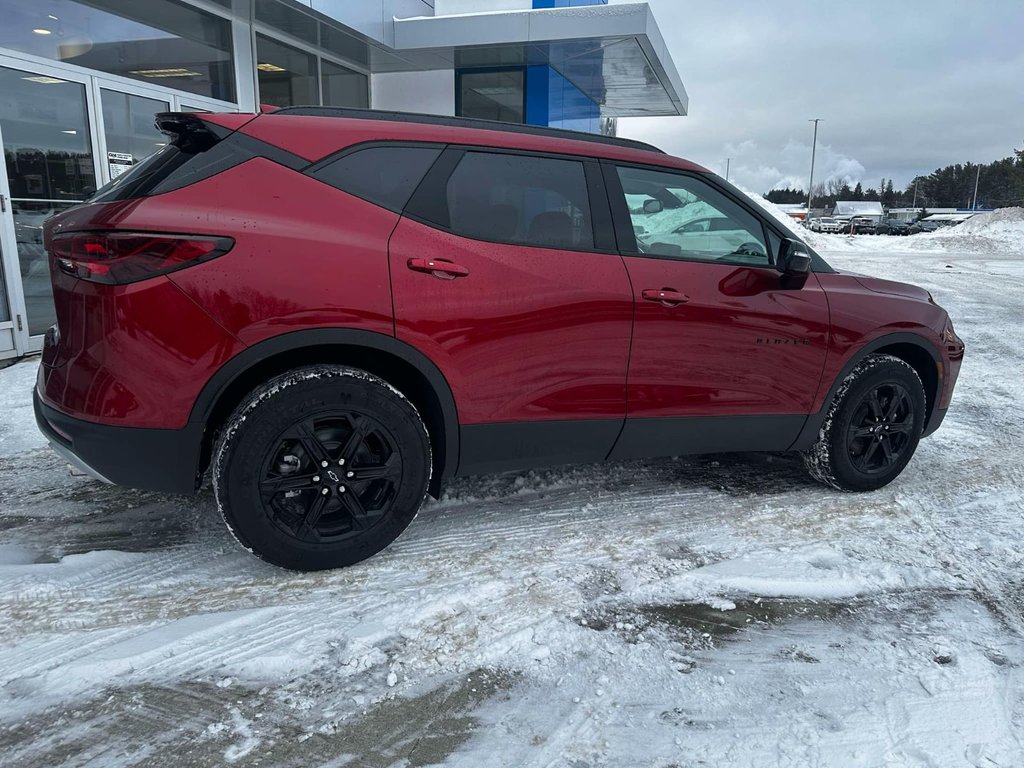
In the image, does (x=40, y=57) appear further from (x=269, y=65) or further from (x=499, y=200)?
(x=499, y=200)

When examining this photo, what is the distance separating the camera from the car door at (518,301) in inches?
111

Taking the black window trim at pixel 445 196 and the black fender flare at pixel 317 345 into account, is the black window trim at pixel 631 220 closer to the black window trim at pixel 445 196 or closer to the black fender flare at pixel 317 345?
the black window trim at pixel 445 196

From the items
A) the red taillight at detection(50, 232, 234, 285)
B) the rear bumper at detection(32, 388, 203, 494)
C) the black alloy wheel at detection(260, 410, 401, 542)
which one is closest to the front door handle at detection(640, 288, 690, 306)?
the black alloy wheel at detection(260, 410, 401, 542)

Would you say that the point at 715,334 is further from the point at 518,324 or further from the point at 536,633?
the point at 536,633

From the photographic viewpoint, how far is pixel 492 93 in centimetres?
1233

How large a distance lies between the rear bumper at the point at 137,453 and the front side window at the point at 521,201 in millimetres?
1344

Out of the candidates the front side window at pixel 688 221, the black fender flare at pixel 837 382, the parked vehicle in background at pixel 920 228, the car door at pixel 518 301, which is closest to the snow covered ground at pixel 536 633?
the black fender flare at pixel 837 382

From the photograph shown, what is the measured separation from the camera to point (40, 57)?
22.2 feet

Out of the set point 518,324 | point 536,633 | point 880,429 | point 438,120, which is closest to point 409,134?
point 438,120

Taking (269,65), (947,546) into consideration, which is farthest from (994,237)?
(947,546)

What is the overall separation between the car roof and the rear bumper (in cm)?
116

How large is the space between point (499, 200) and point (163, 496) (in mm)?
2311

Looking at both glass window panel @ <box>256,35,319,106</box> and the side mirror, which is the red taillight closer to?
the side mirror

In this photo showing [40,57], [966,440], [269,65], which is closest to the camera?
[966,440]
